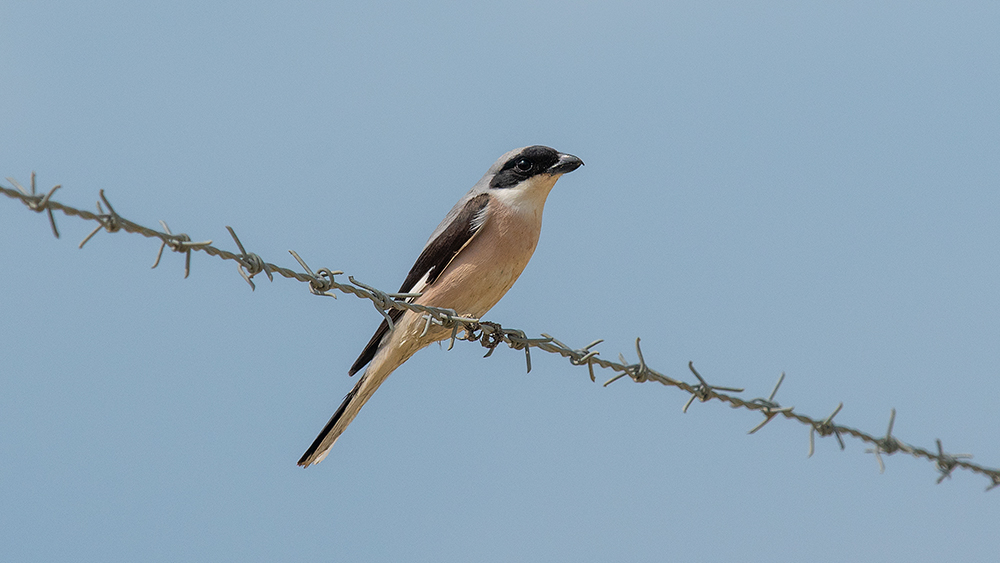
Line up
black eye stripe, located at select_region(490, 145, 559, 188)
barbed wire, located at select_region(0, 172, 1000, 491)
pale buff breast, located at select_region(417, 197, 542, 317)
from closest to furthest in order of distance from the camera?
barbed wire, located at select_region(0, 172, 1000, 491) → pale buff breast, located at select_region(417, 197, 542, 317) → black eye stripe, located at select_region(490, 145, 559, 188)

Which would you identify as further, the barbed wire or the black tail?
the black tail

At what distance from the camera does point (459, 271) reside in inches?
233

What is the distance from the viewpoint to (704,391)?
409 cm

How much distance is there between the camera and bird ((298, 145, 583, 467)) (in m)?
5.89

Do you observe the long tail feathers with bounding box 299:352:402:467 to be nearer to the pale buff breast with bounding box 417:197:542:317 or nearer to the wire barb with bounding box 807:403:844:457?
the pale buff breast with bounding box 417:197:542:317

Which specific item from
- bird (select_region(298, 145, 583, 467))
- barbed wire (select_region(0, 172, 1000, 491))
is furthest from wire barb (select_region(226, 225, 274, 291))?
bird (select_region(298, 145, 583, 467))

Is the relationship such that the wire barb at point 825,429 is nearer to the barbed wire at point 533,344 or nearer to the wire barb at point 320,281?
the barbed wire at point 533,344

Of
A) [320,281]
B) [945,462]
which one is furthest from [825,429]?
[320,281]

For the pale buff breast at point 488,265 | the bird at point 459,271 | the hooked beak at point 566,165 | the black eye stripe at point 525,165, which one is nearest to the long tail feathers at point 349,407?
the bird at point 459,271

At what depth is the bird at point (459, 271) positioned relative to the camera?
589 cm

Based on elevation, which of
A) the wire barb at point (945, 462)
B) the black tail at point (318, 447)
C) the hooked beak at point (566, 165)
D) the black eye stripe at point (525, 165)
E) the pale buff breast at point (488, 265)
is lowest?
the wire barb at point (945, 462)

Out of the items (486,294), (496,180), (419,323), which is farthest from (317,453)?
(496,180)

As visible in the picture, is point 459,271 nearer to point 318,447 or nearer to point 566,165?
point 566,165

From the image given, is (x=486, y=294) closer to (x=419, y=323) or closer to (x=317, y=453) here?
(x=419, y=323)
